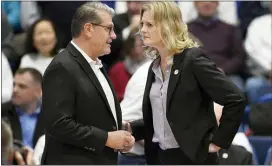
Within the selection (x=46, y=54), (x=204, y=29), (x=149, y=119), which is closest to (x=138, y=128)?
(x=149, y=119)

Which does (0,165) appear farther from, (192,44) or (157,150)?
(192,44)

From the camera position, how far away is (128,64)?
6102mm

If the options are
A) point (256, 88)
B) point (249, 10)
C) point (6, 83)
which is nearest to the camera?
point (6, 83)

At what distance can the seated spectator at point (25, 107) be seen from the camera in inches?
210

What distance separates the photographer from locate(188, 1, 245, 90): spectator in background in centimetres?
661

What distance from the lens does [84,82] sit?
3521 millimetres

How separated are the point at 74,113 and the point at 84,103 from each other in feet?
0.22

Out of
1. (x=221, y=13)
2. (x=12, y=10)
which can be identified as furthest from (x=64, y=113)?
(x=221, y=13)

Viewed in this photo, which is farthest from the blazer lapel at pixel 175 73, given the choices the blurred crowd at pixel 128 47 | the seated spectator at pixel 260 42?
the seated spectator at pixel 260 42

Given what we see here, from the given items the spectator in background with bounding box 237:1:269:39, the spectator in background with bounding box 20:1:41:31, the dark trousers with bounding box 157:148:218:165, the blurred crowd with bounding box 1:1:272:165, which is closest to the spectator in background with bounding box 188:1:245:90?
Answer: the blurred crowd with bounding box 1:1:272:165

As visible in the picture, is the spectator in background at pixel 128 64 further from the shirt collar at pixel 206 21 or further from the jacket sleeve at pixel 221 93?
the jacket sleeve at pixel 221 93

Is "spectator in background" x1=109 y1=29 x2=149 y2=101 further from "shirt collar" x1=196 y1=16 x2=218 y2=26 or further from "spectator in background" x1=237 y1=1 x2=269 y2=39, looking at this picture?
"spectator in background" x1=237 y1=1 x2=269 y2=39

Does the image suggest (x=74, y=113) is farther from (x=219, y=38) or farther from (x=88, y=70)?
(x=219, y=38)

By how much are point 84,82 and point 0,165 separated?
560mm
